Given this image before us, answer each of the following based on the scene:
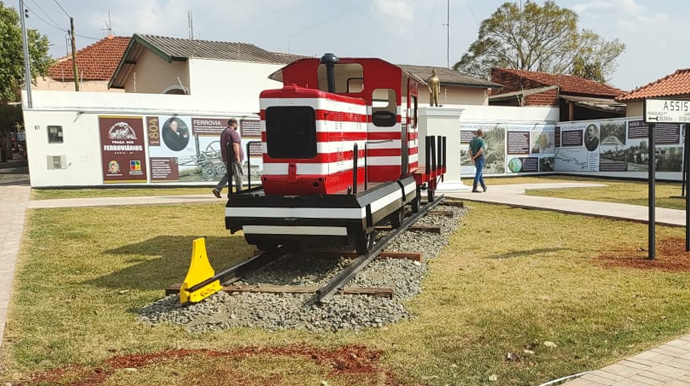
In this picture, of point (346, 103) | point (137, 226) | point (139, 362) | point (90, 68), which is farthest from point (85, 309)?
point (90, 68)

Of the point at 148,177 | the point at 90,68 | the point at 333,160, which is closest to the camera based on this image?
the point at 333,160

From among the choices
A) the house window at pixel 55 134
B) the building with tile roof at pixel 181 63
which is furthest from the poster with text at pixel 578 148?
the house window at pixel 55 134

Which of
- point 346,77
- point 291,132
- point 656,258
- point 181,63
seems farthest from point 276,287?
point 181,63

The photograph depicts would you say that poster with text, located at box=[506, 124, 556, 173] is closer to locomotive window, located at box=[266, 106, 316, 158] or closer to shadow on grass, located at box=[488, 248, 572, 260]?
shadow on grass, located at box=[488, 248, 572, 260]

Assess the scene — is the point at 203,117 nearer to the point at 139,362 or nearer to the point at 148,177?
the point at 148,177

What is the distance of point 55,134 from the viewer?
58.7ft

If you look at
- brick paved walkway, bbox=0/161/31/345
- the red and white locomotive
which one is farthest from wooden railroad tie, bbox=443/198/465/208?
brick paved walkway, bbox=0/161/31/345

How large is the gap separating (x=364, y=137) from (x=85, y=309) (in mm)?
4661

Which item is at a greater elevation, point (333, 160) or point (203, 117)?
point (203, 117)

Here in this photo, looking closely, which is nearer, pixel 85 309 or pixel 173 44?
pixel 85 309

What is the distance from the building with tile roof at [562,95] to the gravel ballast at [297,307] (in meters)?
23.6

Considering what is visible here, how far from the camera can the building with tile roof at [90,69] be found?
3628 cm

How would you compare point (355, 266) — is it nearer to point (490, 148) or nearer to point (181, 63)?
point (181, 63)

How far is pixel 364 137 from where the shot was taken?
8508 mm
